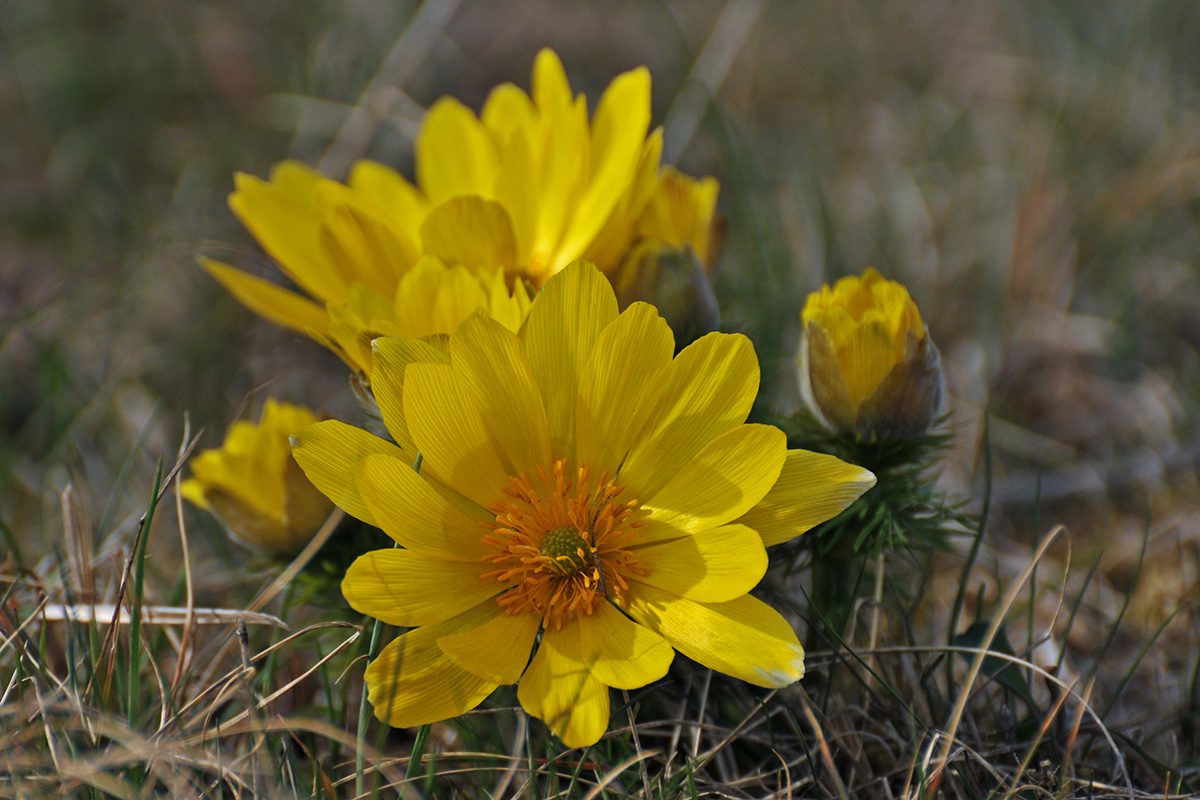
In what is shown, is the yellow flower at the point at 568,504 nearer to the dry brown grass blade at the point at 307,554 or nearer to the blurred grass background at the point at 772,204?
the dry brown grass blade at the point at 307,554

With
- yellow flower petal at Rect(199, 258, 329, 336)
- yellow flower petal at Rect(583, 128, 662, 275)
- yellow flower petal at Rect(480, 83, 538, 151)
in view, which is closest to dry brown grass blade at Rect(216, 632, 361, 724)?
yellow flower petal at Rect(199, 258, 329, 336)

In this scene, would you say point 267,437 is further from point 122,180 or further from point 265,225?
point 122,180

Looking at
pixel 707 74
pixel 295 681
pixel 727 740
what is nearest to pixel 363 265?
pixel 295 681

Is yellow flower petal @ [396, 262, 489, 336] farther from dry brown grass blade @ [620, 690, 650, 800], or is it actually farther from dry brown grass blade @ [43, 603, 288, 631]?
dry brown grass blade @ [620, 690, 650, 800]

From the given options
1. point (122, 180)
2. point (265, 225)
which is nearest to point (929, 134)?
point (265, 225)

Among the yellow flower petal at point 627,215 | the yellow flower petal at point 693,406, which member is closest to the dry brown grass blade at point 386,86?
the yellow flower petal at point 627,215

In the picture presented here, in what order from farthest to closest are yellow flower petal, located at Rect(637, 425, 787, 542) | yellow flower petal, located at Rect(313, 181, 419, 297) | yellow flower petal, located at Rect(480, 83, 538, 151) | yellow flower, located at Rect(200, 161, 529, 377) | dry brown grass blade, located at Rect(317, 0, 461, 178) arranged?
dry brown grass blade, located at Rect(317, 0, 461, 178) < yellow flower petal, located at Rect(480, 83, 538, 151) < yellow flower petal, located at Rect(313, 181, 419, 297) < yellow flower, located at Rect(200, 161, 529, 377) < yellow flower petal, located at Rect(637, 425, 787, 542)

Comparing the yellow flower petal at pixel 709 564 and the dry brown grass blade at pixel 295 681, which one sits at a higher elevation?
the yellow flower petal at pixel 709 564
